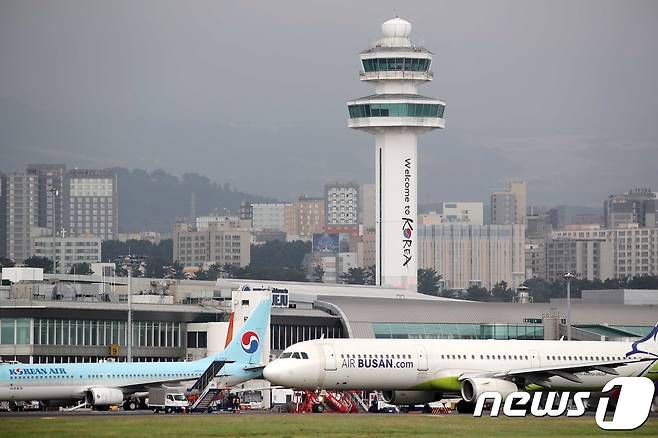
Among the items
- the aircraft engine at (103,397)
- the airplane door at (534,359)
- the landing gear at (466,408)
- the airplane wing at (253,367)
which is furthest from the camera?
the airplane wing at (253,367)

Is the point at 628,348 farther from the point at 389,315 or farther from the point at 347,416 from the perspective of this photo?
the point at 389,315

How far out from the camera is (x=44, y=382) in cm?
10325

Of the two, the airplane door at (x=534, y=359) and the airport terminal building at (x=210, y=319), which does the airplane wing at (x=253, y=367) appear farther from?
the airplane door at (x=534, y=359)

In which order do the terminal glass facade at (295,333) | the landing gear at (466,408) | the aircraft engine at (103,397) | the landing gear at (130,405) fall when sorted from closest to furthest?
the landing gear at (466,408)
the aircraft engine at (103,397)
the landing gear at (130,405)
the terminal glass facade at (295,333)

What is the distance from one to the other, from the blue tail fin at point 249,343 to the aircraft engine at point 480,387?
2699 cm

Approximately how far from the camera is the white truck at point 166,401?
104m

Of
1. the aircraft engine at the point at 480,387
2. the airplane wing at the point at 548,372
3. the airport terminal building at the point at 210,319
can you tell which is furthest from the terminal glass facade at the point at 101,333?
the aircraft engine at the point at 480,387

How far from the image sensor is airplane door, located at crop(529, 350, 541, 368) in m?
98.8

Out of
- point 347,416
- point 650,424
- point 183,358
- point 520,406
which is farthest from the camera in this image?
point 183,358

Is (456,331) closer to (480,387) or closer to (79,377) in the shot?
(79,377)

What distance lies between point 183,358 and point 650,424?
73.5m

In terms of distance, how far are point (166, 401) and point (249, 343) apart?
48.5 ft

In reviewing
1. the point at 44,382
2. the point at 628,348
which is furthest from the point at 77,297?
the point at 628,348

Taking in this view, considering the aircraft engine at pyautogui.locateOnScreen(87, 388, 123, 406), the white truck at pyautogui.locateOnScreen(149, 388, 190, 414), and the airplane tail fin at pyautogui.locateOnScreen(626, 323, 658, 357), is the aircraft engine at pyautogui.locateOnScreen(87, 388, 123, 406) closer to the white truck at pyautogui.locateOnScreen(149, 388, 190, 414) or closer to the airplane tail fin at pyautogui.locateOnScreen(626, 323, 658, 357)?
the white truck at pyautogui.locateOnScreen(149, 388, 190, 414)
